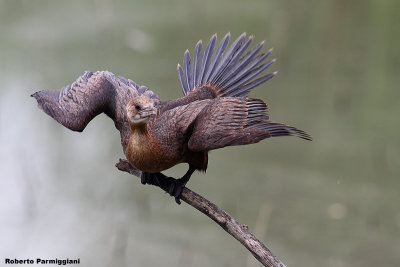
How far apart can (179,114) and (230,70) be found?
81cm

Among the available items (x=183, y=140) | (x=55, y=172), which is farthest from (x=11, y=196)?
(x=183, y=140)

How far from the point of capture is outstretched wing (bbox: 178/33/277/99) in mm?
4949

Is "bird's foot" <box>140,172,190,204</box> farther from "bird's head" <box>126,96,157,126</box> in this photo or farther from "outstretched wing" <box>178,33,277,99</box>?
"outstretched wing" <box>178,33,277,99</box>

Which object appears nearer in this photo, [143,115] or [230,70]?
[143,115]

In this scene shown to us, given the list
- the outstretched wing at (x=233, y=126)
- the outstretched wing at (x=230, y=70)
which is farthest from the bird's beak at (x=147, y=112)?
the outstretched wing at (x=230, y=70)

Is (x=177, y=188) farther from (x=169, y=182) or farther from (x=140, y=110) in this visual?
(x=140, y=110)

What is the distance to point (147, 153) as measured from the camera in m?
4.18

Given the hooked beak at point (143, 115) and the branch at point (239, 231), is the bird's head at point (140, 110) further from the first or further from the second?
the branch at point (239, 231)

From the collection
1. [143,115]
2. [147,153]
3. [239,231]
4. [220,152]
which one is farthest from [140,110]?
[220,152]

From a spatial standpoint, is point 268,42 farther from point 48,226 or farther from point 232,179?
point 48,226

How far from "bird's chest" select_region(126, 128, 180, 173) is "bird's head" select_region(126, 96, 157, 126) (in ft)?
0.31

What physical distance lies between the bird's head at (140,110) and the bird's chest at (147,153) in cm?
10

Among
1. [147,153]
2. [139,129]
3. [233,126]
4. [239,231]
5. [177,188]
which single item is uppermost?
[233,126]

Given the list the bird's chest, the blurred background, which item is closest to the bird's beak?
the bird's chest
